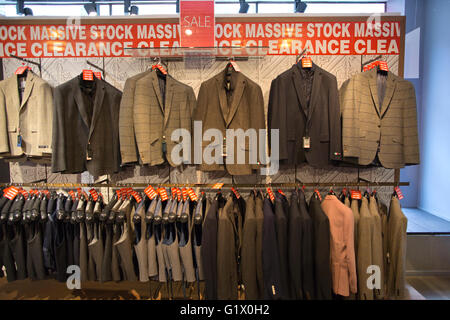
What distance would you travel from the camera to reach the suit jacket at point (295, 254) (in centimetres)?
175

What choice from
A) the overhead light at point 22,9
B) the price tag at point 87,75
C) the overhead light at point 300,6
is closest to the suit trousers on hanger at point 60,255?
the price tag at point 87,75

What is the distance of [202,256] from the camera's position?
5.91 feet

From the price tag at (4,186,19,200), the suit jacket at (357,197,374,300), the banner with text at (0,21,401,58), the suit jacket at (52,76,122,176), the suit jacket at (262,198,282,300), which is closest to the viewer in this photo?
the suit jacket at (262,198,282,300)

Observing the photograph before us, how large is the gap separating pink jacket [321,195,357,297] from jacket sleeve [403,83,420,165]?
0.78 meters

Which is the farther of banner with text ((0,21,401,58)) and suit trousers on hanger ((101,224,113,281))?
banner with text ((0,21,401,58))

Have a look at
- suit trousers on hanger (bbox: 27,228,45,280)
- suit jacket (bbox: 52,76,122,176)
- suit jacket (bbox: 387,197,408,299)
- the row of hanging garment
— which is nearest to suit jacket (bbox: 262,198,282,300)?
the row of hanging garment

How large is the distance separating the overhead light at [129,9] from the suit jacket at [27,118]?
1.19 meters

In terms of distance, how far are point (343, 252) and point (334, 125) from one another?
1.12 m

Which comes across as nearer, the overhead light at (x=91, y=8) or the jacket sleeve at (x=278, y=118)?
the jacket sleeve at (x=278, y=118)

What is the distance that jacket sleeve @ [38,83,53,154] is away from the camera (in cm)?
203

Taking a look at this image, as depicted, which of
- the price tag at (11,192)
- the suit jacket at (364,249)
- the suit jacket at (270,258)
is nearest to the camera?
the suit jacket at (270,258)

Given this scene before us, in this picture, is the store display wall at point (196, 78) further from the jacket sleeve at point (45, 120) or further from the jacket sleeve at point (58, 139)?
the jacket sleeve at point (58, 139)

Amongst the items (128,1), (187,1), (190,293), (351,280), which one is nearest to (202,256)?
(190,293)

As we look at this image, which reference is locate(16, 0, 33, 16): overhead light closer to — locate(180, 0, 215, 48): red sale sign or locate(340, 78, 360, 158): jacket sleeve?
locate(180, 0, 215, 48): red sale sign
